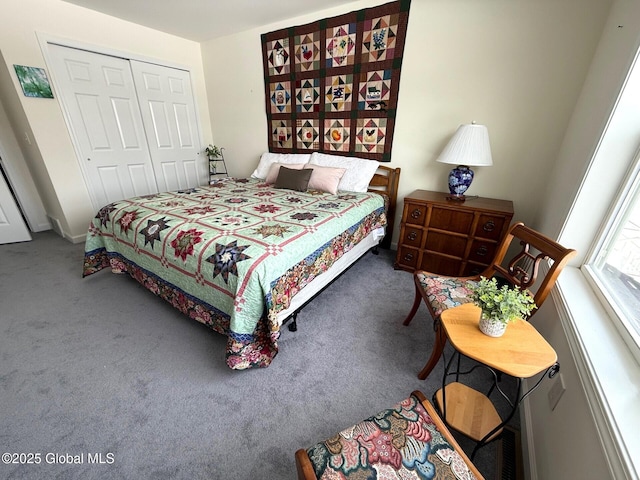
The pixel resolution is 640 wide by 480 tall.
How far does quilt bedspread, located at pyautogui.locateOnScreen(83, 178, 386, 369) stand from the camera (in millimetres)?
1358

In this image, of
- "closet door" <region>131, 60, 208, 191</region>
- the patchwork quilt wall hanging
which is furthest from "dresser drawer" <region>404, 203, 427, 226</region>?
"closet door" <region>131, 60, 208, 191</region>

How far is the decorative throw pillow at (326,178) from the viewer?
2629 mm

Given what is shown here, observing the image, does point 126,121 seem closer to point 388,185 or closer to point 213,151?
point 213,151

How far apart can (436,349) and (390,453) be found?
0.70 metres

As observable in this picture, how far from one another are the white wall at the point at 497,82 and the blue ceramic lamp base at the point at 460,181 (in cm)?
27

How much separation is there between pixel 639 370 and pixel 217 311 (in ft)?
5.76

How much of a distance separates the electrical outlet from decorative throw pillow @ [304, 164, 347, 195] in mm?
2054

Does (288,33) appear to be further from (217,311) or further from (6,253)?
(6,253)

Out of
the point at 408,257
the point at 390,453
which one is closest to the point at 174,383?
the point at 390,453

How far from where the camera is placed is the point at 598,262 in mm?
1315

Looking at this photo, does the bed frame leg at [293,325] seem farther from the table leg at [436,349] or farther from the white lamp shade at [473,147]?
the white lamp shade at [473,147]

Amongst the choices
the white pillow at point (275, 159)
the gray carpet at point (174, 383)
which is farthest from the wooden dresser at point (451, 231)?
the white pillow at point (275, 159)

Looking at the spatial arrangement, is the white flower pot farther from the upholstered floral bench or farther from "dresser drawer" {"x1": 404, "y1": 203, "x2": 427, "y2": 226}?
"dresser drawer" {"x1": 404, "y1": 203, "x2": 427, "y2": 226}

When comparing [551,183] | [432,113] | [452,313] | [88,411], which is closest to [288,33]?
[432,113]
